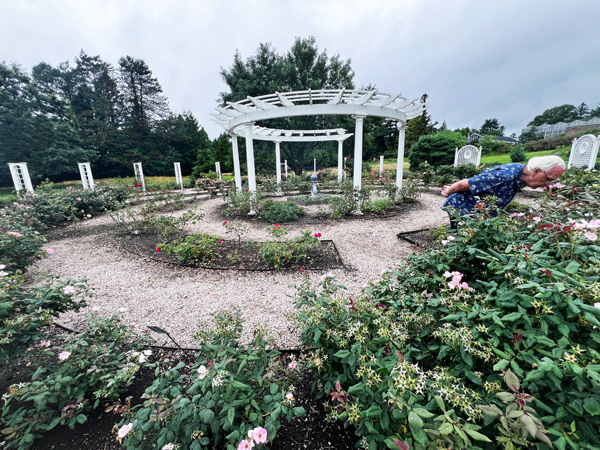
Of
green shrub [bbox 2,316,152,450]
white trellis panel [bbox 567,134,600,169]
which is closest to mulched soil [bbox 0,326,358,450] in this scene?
green shrub [bbox 2,316,152,450]

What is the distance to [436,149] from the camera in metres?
18.3

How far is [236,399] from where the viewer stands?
1.25m

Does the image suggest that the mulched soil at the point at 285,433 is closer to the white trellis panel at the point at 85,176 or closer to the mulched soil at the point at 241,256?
the mulched soil at the point at 241,256

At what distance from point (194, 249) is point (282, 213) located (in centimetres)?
312

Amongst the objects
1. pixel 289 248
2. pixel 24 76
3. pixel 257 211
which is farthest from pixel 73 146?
pixel 289 248

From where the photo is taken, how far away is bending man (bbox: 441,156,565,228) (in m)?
2.13

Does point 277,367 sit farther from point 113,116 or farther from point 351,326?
point 113,116

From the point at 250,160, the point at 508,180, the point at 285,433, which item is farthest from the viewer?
the point at 250,160

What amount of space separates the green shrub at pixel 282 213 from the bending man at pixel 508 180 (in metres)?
4.44

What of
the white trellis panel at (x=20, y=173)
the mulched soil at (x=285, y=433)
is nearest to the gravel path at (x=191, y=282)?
the mulched soil at (x=285, y=433)

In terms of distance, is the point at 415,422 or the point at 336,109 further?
the point at 336,109

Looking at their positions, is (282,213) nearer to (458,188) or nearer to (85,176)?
(458,188)

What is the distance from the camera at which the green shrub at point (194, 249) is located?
3980 millimetres

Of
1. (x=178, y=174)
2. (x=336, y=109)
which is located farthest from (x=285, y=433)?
(x=178, y=174)
